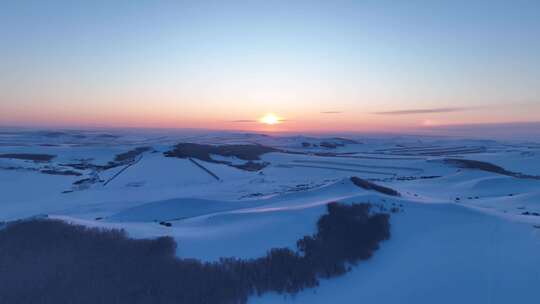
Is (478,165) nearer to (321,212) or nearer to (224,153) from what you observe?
(224,153)

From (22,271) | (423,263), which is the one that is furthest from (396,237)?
(22,271)

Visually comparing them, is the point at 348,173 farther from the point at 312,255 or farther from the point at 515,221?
the point at 312,255

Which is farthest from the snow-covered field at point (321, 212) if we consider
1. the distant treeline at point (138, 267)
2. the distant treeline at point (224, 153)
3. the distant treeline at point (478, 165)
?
the distant treeline at point (224, 153)

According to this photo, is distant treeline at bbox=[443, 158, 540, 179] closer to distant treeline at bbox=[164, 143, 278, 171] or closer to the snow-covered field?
the snow-covered field

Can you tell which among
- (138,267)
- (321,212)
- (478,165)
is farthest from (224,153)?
(138,267)

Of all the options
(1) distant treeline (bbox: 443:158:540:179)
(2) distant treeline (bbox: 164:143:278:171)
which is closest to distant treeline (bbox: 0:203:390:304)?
(2) distant treeline (bbox: 164:143:278:171)

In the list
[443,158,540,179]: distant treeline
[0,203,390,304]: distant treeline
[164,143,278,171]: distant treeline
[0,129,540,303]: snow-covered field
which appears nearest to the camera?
[0,203,390,304]: distant treeline

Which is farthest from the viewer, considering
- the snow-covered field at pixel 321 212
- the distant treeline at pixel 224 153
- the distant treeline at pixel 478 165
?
the distant treeline at pixel 224 153

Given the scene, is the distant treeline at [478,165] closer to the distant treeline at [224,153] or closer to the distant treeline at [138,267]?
the distant treeline at [224,153]
